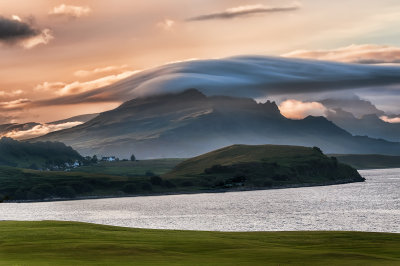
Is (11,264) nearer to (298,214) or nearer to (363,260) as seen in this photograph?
(363,260)

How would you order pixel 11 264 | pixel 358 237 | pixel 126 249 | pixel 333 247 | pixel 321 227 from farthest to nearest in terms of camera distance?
pixel 321 227 → pixel 358 237 → pixel 333 247 → pixel 126 249 → pixel 11 264

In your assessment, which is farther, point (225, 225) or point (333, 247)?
point (225, 225)

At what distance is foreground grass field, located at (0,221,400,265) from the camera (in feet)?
212

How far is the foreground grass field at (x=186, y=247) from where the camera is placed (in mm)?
64562

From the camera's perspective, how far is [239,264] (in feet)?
203

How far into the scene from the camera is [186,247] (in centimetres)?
7825

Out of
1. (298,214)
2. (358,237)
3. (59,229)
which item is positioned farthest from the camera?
(298,214)

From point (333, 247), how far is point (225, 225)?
72.7m

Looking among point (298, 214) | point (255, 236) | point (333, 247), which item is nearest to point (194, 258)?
point (333, 247)

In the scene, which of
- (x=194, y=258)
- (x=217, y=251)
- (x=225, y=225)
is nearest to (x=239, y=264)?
(x=194, y=258)

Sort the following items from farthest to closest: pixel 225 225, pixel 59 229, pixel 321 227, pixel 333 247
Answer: pixel 225 225
pixel 321 227
pixel 59 229
pixel 333 247

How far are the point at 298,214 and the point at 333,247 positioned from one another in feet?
347

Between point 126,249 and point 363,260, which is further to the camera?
point 126,249

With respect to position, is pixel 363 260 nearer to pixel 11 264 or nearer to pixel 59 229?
pixel 11 264
